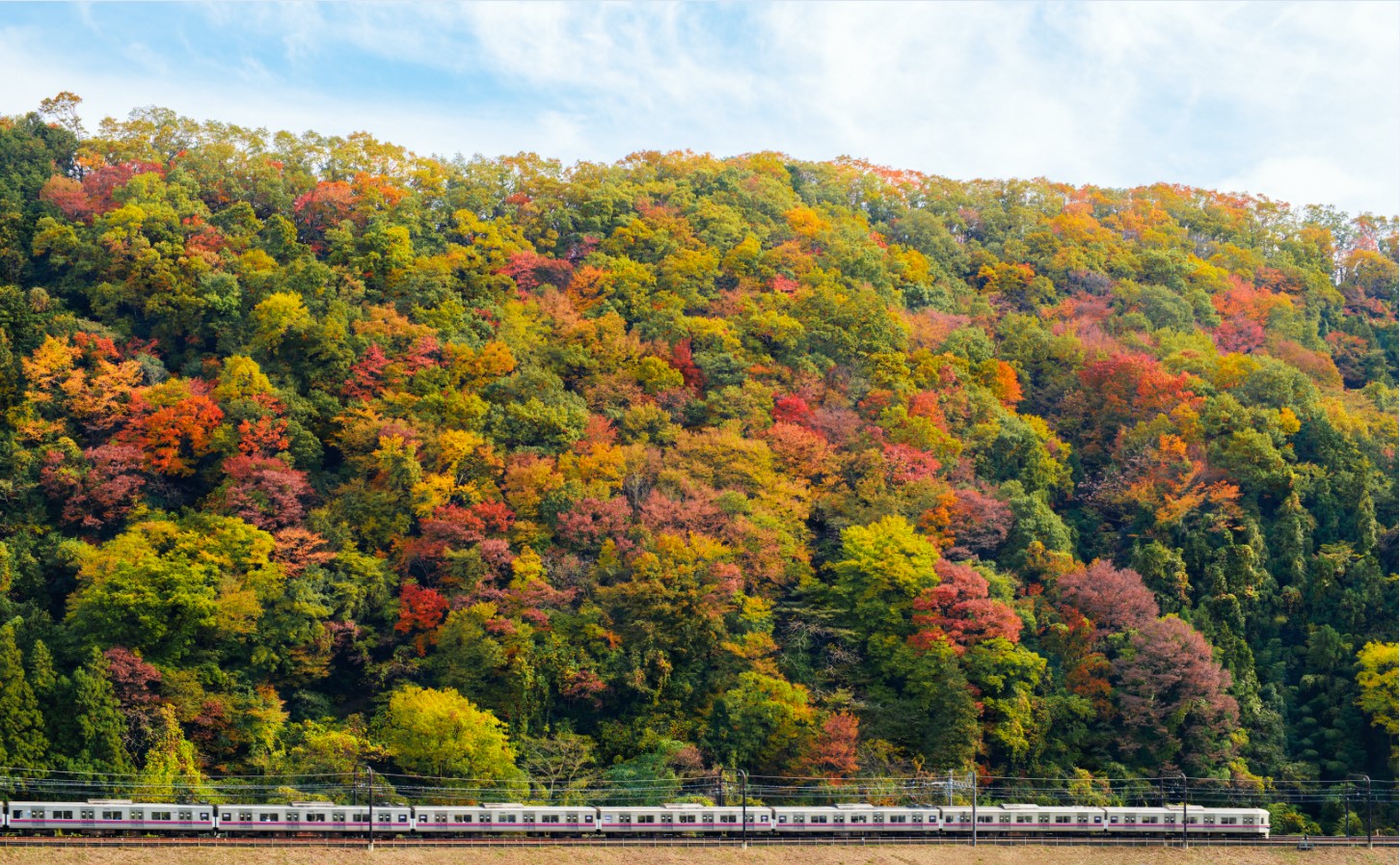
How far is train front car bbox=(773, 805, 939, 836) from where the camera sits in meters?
38.6

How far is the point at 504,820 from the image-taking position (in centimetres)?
3709

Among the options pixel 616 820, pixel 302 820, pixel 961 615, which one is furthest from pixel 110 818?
pixel 961 615

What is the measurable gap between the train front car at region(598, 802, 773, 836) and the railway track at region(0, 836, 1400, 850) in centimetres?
25

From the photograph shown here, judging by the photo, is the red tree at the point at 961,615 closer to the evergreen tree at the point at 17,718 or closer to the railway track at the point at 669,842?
the railway track at the point at 669,842

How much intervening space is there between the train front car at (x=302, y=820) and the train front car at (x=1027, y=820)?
14596 mm

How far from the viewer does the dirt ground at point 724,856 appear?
34125 millimetres

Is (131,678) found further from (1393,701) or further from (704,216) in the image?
(1393,701)

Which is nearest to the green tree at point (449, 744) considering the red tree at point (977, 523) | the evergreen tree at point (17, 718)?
the evergreen tree at point (17, 718)

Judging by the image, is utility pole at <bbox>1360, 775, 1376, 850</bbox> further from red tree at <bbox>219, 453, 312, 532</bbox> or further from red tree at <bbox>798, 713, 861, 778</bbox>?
red tree at <bbox>219, 453, 312, 532</bbox>

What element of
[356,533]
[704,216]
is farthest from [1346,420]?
[356,533]

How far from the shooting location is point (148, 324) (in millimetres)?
51656

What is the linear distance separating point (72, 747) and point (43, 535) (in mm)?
8557

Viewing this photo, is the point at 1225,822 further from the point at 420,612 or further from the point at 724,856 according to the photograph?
the point at 420,612

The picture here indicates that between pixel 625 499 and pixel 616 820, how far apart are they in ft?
37.0
